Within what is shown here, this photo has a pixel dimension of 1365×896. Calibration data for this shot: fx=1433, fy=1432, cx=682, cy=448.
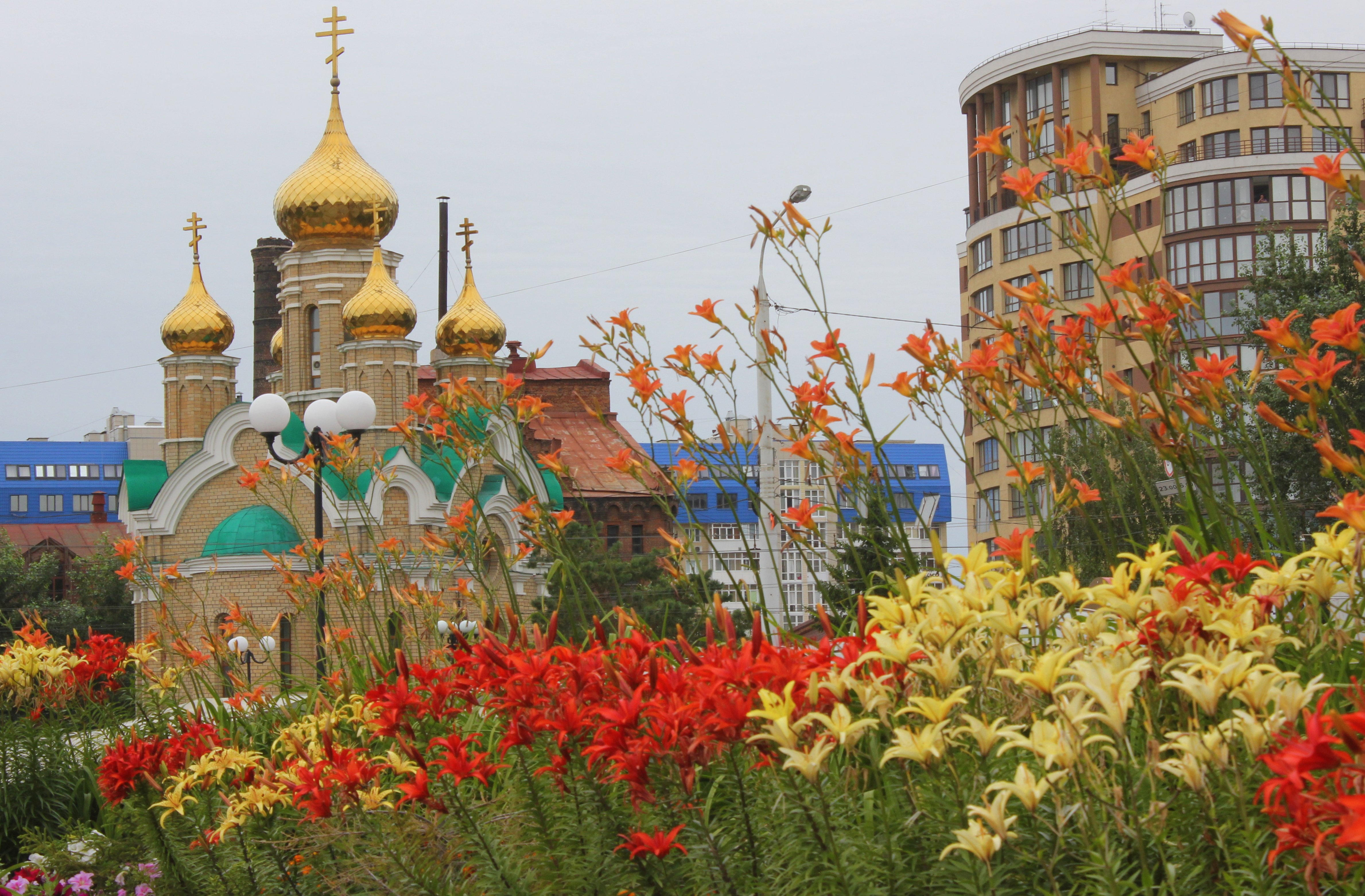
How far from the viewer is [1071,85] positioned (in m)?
46.7

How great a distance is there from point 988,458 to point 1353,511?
4718 centimetres

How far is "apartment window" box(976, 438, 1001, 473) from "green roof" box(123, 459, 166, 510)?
83.1 feet

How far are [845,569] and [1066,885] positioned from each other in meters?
4.25

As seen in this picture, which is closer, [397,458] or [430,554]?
[430,554]

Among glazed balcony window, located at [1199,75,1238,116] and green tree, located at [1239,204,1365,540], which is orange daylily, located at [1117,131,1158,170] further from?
glazed balcony window, located at [1199,75,1238,116]

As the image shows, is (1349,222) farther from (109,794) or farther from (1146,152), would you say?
(109,794)

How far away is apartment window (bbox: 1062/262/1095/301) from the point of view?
46.4 metres

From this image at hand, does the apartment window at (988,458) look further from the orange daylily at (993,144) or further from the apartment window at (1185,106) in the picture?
the orange daylily at (993,144)

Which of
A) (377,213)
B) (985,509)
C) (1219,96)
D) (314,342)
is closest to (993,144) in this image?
(377,213)

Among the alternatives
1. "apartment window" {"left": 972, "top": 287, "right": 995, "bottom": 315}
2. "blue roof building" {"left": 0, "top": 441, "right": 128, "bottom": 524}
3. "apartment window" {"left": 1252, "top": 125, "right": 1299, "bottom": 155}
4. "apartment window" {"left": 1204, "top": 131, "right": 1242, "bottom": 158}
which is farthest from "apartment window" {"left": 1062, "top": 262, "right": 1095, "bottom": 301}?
"blue roof building" {"left": 0, "top": 441, "right": 128, "bottom": 524}

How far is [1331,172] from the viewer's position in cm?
321

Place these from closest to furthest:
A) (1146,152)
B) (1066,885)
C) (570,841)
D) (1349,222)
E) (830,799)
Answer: (1066,885), (830,799), (570,841), (1146,152), (1349,222)

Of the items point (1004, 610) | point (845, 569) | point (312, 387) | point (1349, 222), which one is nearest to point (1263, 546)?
point (1004, 610)

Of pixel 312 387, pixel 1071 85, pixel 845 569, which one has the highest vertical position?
pixel 1071 85
